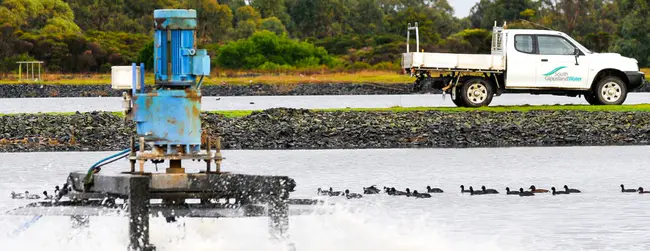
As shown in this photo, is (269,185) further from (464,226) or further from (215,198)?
(464,226)

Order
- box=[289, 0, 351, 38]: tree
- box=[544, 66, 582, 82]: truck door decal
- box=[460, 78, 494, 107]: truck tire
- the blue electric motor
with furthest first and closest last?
box=[289, 0, 351, 38]: tree
box=[460, 78, 494, 107]: truck tire
box=[544, 66, 582, 82]: truck door decal
the blue electric motor

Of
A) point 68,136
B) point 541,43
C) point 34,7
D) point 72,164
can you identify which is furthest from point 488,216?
point 34,7

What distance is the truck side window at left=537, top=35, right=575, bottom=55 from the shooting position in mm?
31672

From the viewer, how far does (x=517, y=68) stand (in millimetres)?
31703

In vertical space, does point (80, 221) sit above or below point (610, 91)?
below

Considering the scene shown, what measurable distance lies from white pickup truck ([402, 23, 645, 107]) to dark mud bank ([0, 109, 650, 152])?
2.80 feet

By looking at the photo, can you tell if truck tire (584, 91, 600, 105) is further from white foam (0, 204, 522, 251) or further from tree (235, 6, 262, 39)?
tree (235, 6, 262, 39)

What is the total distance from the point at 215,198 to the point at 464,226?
4773mm

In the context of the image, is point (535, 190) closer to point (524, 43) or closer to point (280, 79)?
point (524, 43)

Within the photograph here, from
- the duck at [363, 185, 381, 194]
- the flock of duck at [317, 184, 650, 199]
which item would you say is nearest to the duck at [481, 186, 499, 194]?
the flock of duck at [317, 184, 650, 199]

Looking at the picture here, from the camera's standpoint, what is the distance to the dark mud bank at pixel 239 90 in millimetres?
58094

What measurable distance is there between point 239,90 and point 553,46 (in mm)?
29259

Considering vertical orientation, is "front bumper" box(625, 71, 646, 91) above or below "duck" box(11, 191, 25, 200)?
above

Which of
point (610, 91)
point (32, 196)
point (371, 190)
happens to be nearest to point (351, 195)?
point (371, 190)
